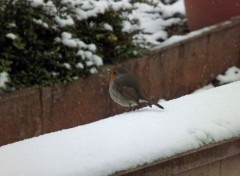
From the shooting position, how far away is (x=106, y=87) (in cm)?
494

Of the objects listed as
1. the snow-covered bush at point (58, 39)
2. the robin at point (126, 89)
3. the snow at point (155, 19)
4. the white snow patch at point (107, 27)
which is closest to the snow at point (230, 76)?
the snow at point (155, 19)

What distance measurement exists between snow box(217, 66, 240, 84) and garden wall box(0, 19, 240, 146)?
→ 0.04m

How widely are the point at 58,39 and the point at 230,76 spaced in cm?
160

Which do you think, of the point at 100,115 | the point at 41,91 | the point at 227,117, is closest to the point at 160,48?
the point at 100,115

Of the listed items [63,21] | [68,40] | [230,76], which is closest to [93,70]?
[68,40]

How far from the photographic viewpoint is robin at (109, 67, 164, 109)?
397 cm

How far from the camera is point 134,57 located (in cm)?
516

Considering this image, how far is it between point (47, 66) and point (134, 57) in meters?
0.74

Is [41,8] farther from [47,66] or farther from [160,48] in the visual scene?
[160,48]


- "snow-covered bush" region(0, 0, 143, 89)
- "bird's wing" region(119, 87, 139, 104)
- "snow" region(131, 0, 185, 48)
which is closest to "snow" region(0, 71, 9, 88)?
"snow-covered bush" region(0, 0, 143, 89)

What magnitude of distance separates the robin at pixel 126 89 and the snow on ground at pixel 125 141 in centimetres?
133

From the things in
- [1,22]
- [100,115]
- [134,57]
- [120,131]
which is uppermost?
[120,131]

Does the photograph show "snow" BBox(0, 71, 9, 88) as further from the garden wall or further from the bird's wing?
the bird's wing

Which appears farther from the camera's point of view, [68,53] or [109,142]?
[68,53]
